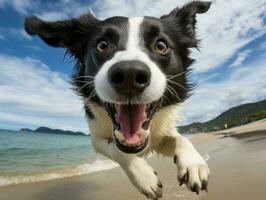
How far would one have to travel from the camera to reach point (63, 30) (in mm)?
5363

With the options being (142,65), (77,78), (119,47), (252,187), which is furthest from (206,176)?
(77,78)

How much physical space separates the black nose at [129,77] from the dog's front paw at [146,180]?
2.64 feet

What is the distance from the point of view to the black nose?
3.29m

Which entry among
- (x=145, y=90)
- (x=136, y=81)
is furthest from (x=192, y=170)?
(x=136, y=81)

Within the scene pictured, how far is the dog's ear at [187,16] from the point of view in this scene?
5.30 meters

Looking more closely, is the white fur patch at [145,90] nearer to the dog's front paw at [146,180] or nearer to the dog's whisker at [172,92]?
A: the dog's whisker at [172,92]

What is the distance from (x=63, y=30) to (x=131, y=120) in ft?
7.00

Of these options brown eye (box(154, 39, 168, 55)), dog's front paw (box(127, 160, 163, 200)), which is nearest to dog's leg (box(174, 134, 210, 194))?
dog's front paw (box(127, 160, 163, 200))

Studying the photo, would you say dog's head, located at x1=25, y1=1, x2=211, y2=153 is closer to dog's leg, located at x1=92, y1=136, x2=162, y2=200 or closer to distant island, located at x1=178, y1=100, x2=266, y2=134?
dog's leg, located at x1=92, y1=136, x2=162, y2=200

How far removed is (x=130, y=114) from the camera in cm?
391

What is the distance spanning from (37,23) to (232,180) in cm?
386

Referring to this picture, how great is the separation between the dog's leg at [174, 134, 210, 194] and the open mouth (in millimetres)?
448

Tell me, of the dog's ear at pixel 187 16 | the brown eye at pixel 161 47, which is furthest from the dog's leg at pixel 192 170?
the dog's ear at pixel 187 16

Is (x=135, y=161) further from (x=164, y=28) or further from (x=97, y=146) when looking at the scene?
(x=164, y=28)
